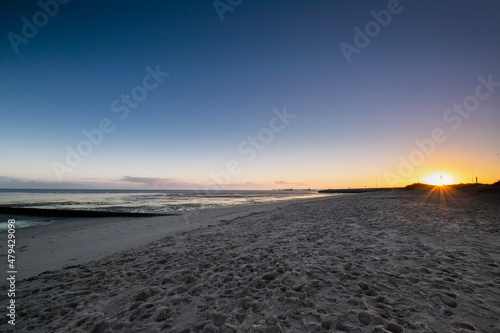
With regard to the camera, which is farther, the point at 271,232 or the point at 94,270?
the point at 271,232

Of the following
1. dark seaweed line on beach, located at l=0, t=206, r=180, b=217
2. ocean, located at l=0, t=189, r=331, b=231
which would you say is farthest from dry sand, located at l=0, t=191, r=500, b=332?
ocean, located at l=0, t=189, r=331, b=231

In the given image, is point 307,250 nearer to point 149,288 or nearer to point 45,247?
point 149,288

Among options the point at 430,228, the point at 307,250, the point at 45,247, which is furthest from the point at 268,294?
the point at 45,247

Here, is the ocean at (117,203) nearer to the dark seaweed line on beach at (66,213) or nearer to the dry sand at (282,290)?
the dark seaweed line on beach at (66,213)

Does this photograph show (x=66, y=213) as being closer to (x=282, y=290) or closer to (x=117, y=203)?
(x=117, y=203)

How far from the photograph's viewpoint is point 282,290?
4.54 metres

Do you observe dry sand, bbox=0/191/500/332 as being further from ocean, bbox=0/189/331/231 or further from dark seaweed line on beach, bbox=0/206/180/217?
ocean, bbox=0/189/331/231

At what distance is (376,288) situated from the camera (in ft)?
14.5

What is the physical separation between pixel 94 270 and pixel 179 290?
11.4ft

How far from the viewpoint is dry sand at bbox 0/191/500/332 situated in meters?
3.53

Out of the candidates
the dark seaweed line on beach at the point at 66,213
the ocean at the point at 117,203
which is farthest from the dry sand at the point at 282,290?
the ocean at the point at 117,203

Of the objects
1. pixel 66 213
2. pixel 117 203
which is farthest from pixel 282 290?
pixel 117 203

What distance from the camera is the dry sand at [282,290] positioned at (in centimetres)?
353

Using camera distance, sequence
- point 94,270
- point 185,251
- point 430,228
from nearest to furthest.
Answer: point 94,270, point 185,251, point 430,228
